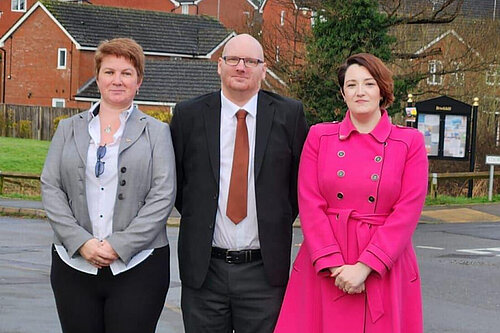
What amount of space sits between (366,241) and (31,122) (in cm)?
4669

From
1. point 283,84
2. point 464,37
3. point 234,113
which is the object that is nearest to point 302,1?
point 283,84

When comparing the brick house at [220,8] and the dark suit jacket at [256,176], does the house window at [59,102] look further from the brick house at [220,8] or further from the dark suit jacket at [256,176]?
the dark suit jacket at [256,176]

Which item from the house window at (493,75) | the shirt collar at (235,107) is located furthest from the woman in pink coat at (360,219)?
the house window at (493,75)

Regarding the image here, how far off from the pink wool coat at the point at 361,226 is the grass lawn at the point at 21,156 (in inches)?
1054

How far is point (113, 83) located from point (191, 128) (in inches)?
21.6

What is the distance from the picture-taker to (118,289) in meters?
5.31

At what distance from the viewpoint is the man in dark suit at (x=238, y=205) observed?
5551 mm

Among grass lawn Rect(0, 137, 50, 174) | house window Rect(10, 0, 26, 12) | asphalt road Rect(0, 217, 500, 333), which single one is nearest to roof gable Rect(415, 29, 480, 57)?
grass lawn Rect(0, 137, 50, 174)

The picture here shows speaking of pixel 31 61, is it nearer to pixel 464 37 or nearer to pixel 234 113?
pixel 464 37

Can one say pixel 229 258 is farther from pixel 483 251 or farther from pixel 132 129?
pixel 483 251

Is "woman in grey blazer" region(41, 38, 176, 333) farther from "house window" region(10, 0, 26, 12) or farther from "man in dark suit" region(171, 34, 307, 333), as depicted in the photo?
"house window" region(10, 0, 26, 12)

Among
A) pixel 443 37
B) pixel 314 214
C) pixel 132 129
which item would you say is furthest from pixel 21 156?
pixel 314 214

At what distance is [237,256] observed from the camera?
18.2 ft

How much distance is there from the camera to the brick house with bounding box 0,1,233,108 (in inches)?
2170
